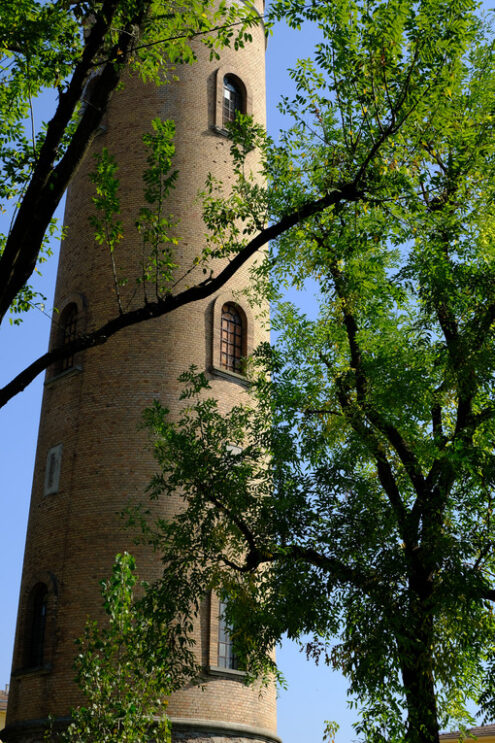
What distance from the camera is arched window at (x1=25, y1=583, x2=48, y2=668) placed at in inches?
676

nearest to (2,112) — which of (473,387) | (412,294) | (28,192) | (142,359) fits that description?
(28,192)

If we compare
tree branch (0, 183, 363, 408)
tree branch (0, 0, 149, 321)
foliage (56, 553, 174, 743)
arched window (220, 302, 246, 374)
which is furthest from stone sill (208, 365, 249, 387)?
tree branch (0, 0, 149, 321)

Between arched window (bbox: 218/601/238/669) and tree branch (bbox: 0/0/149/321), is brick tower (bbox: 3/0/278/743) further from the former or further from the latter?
tree branch (bbox: 0/0/149/321)

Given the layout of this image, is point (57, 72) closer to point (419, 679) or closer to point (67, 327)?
point (419, 679)

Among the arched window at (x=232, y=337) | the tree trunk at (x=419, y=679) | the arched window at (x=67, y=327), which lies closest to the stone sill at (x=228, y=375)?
the arched window at (x=232, y=337)

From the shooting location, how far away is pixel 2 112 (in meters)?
10.5

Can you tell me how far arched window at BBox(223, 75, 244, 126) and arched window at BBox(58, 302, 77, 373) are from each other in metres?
5.93

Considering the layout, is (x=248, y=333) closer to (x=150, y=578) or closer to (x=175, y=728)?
(x=150, y=578)

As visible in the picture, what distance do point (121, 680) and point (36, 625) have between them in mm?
6399

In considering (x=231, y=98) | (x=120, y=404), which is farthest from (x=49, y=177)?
(x=231, y=98)

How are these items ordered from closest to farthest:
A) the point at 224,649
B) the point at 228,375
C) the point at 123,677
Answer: the point at 123,677 → the point at 224,649 → the point at 228,375

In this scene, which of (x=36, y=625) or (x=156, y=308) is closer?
(x=156, y=308)

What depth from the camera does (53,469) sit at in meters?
18.2

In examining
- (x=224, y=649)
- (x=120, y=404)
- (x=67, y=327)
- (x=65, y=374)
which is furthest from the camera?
(x=67, y=327)
